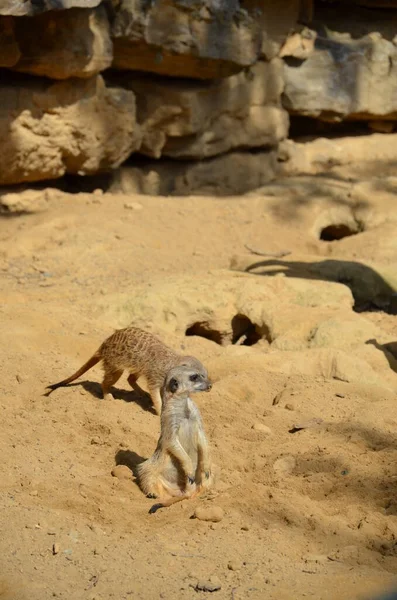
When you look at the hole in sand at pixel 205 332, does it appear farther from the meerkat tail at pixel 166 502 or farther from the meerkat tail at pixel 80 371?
the meerkat tail at pixel 166 502

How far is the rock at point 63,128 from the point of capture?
295 inches

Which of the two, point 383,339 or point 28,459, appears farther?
point 383,339

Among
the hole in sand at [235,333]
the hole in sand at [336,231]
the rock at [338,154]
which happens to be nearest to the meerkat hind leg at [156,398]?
the hole in sand at [235,333]

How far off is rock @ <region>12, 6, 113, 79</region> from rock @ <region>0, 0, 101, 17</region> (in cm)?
41

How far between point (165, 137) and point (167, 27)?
1.17 meters

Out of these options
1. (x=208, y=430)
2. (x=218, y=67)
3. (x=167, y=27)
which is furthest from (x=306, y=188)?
(x=208, y=430)

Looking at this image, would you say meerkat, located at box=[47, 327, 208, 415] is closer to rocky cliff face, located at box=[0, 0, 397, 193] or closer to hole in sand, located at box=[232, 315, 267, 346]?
hole in sand, located at box=[232, 315, 267, 346]

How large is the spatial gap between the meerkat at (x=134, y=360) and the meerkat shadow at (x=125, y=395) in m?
0.06

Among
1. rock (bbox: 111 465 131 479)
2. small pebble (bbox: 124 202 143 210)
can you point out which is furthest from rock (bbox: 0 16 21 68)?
rock (bbox: 111 465 131 479)

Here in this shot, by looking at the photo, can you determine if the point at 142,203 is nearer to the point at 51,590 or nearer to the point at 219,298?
the point at 219,298

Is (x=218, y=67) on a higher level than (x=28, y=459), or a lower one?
higher

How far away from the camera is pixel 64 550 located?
9.96ft

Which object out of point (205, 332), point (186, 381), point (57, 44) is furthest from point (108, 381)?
point (57, 44)

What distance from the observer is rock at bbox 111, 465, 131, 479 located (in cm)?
382
